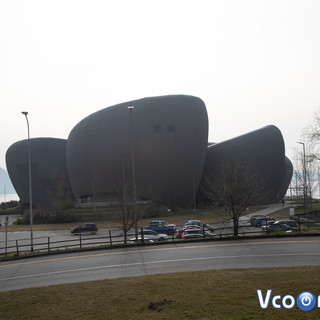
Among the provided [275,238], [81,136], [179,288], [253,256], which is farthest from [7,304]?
[81,136]

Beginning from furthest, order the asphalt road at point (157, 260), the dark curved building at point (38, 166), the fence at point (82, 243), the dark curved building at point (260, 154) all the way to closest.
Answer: the dark curved building at point (38, 166)
the dark curved building at point (260, 154)
the fence at point (82, 243)
the asphalt road at point (157, 260)

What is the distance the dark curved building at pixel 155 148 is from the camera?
190 ft

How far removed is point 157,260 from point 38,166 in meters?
64.5

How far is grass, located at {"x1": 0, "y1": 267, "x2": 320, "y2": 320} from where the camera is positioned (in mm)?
8102

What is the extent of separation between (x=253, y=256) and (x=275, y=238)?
6194mm

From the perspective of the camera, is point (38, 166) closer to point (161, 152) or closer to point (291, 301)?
point (161, 152)

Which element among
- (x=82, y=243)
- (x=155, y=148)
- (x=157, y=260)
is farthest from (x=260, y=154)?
(x=157, y=260)

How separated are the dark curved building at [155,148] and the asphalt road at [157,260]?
37.4 meters

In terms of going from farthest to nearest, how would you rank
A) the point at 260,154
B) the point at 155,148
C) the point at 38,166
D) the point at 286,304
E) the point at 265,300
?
the point at 38,166, the point at 260,154, the point at 155,148, the point at 265,300, the point at 286,304

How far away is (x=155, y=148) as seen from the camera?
57531 millimetres

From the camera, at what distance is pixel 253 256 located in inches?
592

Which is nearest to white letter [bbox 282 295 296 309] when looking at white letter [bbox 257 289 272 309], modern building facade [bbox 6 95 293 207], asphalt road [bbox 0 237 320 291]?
white letter [bbox 257 289 272 309]

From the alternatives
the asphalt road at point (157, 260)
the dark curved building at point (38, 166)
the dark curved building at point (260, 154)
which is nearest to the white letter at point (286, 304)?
the asphalt road at point (157, 260)

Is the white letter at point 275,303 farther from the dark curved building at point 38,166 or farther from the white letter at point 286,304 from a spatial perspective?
the dark curved building at point 38,166
